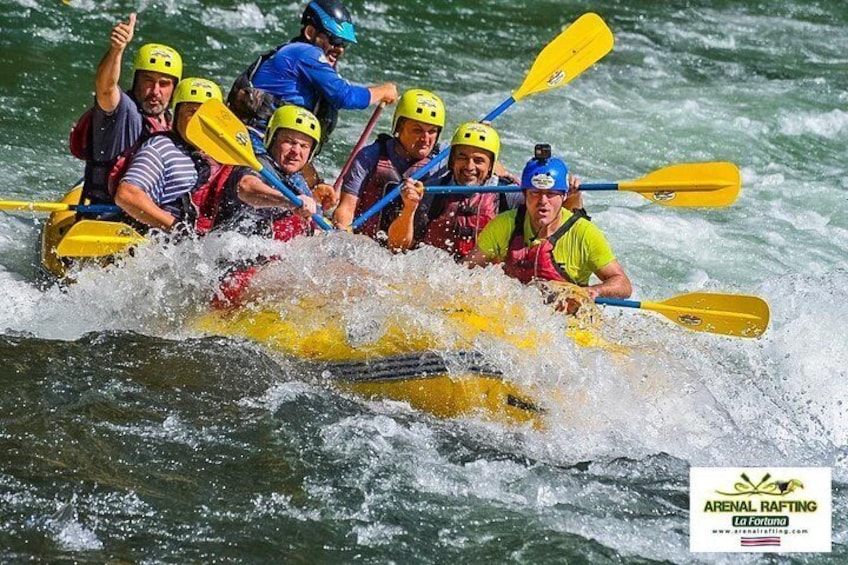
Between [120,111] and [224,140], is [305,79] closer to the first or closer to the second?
[120,111]

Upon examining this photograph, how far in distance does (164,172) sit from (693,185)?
2.82 metres

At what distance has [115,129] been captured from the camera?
6.91 metres

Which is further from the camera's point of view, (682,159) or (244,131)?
(682,159)

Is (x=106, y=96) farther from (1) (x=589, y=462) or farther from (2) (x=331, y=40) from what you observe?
(1) (x=589, y=462)

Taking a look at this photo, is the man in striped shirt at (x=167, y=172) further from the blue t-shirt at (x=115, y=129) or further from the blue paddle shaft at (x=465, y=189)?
the blue paddle shaft at (x=465, y=189)

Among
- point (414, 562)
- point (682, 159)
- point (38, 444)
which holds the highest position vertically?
point (682, 159)

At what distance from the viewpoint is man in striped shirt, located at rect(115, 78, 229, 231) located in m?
6.63

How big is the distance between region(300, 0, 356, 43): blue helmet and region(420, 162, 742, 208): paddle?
150 cm

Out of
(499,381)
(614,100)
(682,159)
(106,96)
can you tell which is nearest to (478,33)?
(614,100)

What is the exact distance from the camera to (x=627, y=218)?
10.4 metres

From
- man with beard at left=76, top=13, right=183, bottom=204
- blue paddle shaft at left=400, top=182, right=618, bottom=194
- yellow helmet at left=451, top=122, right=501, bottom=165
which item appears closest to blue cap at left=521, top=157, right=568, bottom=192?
blue paddle shaft at left=400, top=182, right=618, bottom=194

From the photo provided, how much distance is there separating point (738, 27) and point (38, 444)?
1221cm

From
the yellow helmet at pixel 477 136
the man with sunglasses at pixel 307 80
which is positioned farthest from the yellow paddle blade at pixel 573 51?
the yellow helmet at pixel 477 136

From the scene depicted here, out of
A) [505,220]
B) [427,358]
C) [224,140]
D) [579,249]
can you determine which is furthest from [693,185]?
[224,140]
